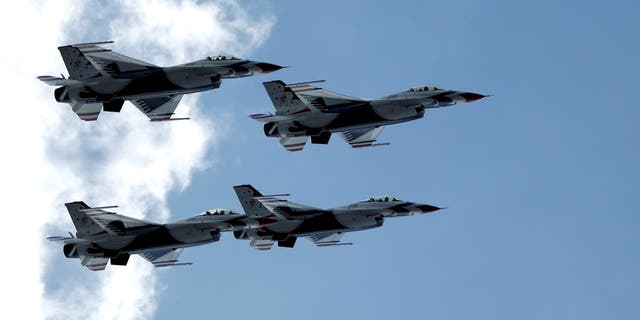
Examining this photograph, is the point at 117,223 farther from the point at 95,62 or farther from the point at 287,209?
the point at 287,209

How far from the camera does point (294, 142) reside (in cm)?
13300

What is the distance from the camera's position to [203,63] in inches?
4961

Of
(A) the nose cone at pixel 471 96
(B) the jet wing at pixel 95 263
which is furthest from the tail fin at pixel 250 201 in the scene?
(A) the nose cone at pixel 471 96

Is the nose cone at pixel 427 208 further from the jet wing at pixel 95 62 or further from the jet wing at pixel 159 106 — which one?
the jet wing at pixel 95 62

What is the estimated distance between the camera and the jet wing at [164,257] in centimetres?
13350

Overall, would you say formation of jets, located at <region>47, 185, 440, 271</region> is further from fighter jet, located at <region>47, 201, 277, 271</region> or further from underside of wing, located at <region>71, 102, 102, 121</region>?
underside of wing, located at <region>71, 102, 102, 121</region>

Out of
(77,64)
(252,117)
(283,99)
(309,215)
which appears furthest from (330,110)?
(77,64)

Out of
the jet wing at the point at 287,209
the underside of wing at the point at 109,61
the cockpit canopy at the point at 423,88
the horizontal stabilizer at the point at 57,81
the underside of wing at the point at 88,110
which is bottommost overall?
the jet wing at the point at 287,209

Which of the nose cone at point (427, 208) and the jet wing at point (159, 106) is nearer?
the jet wing at point (159, 106)

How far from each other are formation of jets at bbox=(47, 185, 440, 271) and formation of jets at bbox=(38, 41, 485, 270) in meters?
0.09

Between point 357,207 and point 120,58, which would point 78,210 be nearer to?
point 120,58

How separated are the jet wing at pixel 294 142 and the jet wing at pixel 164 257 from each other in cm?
1369

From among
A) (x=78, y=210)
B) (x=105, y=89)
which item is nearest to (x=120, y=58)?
(x=105, y=89)

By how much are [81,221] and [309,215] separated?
20718 mm
